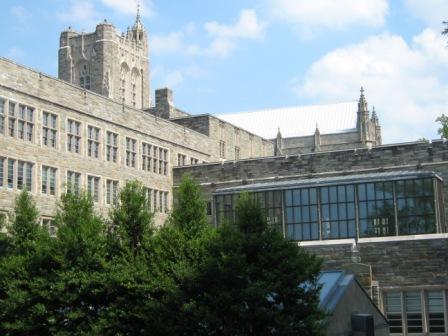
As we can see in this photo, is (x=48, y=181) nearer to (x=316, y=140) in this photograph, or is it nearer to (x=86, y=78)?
(x=316, y=140)

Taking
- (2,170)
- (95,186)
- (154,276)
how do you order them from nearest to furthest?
(154,276) < (2,170) < (95,186)

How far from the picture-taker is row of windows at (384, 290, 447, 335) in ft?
68.6

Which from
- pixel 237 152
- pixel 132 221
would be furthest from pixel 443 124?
pixel 132 221

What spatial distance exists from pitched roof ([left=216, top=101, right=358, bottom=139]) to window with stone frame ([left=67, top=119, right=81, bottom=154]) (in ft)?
150

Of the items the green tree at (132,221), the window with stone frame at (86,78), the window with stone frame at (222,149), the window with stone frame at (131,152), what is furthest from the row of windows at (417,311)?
the window with stone frame at (86,78)

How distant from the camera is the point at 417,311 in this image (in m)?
21.2

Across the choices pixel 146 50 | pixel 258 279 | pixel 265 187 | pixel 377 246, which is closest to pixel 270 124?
pixel 146 50

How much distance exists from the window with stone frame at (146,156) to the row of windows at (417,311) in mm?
22791

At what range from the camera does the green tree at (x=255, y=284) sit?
14.9 metres

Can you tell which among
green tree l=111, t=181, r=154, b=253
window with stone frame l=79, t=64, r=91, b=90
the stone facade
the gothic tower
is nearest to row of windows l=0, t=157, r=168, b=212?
green tree l=111, t=181, r=154, b=253

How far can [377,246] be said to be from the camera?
67.0 feet

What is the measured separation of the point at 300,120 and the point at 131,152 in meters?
43.9

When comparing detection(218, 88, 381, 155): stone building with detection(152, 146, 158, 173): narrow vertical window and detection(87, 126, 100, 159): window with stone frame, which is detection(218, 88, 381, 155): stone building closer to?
detection(152, 146, 158, 173): narrow vertical window

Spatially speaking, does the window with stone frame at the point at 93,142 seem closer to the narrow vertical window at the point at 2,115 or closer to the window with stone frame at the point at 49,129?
the window with stone frame at the point at 49,129
